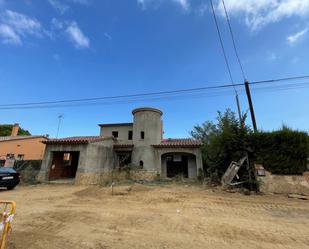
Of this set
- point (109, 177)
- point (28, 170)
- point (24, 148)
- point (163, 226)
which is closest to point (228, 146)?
point (163, 226)

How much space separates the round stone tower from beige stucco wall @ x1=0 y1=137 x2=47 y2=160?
13.4 meters

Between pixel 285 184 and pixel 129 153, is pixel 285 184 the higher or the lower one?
the lower one

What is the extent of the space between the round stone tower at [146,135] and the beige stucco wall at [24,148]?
13.4m

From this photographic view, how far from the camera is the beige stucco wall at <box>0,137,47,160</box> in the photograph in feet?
73.0

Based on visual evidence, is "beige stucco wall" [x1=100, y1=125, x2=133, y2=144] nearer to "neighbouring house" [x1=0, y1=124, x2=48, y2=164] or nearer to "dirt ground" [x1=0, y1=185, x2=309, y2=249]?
"neighbouring house" [x1=0, y1=124, x2=48, y2=164]

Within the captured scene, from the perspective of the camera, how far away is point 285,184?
350 inches

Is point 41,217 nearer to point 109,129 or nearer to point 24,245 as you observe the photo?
point 24,245

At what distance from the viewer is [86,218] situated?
512 cm

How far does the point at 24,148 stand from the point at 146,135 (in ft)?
59.7

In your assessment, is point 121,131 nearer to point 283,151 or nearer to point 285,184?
point 283,151

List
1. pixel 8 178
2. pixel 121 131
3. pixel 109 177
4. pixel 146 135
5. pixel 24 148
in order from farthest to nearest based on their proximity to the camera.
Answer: pixel 24 148 → pixel 121 131 → pixel 146 135 → pixel 109 177 → pixel 8 178

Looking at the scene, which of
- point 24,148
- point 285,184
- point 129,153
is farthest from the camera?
point 24,148

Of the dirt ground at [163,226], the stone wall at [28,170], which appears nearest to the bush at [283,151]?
the dirt ground at [163,226]

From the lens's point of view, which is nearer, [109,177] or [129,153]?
[109,177]
